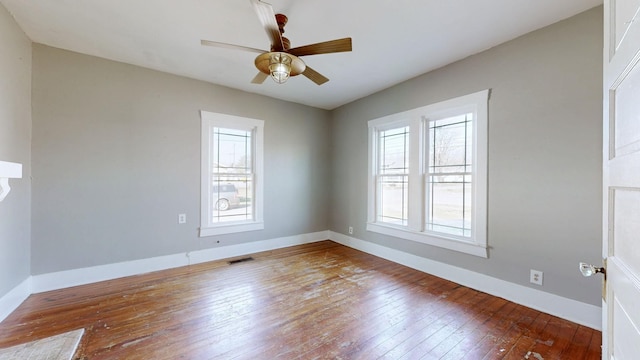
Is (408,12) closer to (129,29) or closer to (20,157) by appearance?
(129,29)

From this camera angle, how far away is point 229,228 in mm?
3867

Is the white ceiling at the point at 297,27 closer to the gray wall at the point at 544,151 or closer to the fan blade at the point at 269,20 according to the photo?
the gray wall at the point at 544,151

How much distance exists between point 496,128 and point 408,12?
1510 millimetres

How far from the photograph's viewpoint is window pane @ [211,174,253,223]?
385 centimetres

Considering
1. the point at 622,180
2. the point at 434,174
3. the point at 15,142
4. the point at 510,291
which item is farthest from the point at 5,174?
the point at 510,291

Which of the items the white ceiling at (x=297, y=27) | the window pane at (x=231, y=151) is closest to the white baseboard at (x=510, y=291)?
the white ceiling at (x=297, y=27)

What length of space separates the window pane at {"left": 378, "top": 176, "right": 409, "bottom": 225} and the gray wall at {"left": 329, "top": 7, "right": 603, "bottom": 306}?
3.02 ft

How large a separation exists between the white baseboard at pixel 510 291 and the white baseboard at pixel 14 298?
411 centimetres

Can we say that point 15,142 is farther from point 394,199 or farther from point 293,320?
point 394,199

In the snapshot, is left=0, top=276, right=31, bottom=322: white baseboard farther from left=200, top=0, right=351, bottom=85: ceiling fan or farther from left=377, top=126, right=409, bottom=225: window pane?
left=377, top=126, right=409, bottom=225: window pane

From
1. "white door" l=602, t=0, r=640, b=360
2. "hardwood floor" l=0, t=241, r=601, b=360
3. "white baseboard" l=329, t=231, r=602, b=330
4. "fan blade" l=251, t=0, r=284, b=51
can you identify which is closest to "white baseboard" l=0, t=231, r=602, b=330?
"white baseboard" l=329, t=231, r=602, b=330

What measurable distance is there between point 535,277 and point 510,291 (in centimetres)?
28

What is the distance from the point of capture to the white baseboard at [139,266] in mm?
2738

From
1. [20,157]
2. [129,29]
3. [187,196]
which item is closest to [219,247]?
[187,196]
